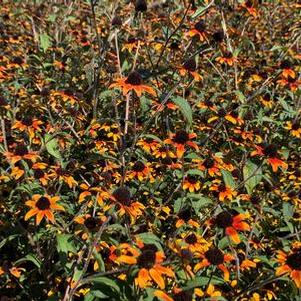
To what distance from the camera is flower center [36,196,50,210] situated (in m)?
2.42

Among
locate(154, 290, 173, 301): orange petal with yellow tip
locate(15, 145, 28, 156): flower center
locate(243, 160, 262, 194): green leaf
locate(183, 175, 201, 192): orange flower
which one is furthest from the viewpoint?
locate(183, 175, 201, 192): orange flower

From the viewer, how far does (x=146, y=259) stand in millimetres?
1846

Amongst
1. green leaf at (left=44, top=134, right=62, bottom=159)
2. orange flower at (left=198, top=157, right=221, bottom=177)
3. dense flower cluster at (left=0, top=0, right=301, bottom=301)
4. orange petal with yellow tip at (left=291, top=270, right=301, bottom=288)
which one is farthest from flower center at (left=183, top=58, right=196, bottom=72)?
orange petal with yellow tip at (left=291, top=270, right=301, bottom=288)

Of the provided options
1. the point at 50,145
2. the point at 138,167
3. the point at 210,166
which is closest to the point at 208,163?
the point at 210,166

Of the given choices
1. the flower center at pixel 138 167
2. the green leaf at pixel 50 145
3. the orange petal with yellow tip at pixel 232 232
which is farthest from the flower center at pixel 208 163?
the orange petal with yellow tip at pixel 232 232

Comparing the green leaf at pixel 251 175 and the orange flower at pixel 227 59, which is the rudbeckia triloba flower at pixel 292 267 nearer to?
the green leaf at pixel 251 175

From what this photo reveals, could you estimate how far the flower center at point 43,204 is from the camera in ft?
7.95

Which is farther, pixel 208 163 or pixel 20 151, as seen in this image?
pixel 208 163

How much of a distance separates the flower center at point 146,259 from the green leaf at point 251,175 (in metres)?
1.27

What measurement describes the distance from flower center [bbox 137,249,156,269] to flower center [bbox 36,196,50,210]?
0.74 m

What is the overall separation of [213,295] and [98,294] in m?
0.54

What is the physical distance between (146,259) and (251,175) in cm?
137

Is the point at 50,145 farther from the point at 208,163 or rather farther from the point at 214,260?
the point at 214,260

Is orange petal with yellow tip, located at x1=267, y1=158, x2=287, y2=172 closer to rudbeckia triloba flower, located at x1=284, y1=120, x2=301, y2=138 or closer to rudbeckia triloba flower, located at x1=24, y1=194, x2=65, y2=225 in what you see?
rudbeckia triloba flower, located at x1=284, y1=120, x2=301, y2=138
